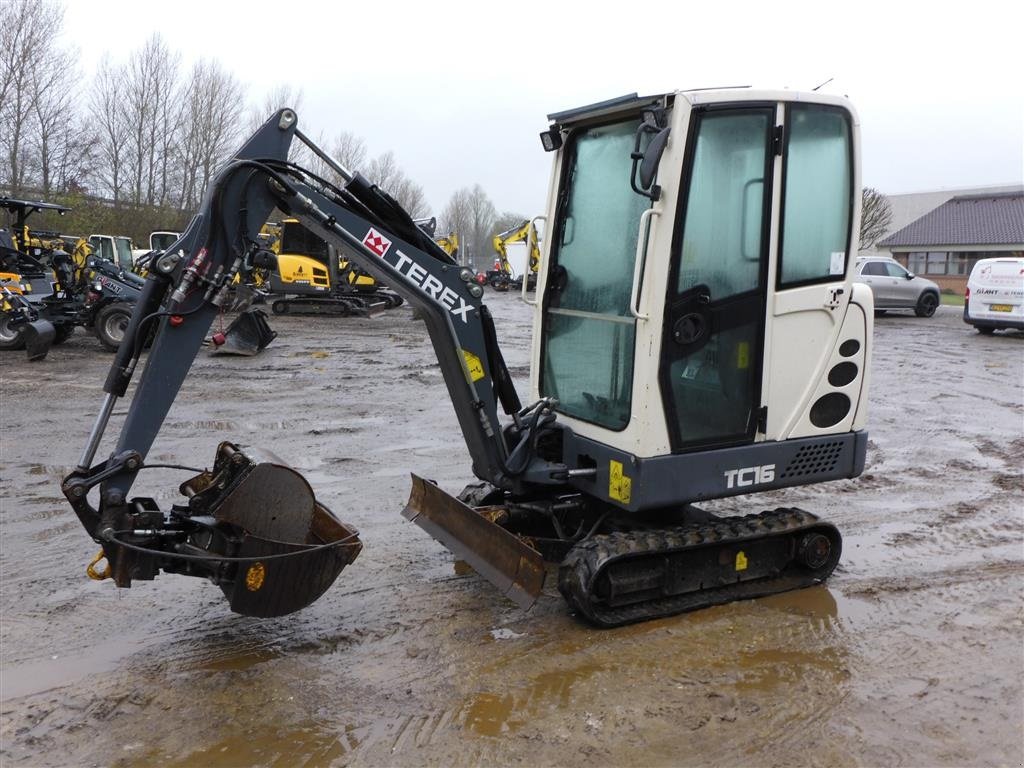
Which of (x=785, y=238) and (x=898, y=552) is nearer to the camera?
(x=785, y=238)

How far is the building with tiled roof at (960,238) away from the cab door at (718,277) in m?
43.5

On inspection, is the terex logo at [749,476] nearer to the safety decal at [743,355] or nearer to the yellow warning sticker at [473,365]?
the safety decal at [743,355]

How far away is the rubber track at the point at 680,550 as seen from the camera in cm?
420

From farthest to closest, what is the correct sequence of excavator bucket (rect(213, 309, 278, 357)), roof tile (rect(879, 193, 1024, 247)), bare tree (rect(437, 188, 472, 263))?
bare tree (rect(437, 188, 472, 263)), roof tile (rect(879, 193, 1024, 247)), excavator bucket (rect(213, 309, 278, 357))

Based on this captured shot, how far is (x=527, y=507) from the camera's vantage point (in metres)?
4.82

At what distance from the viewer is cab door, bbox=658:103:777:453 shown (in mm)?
4125

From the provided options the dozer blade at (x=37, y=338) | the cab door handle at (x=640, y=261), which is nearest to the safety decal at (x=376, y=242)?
the cab door handle at (x=640, y=261)

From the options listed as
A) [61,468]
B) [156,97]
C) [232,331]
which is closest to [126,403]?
[61,468]

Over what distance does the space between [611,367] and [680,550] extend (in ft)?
3.28

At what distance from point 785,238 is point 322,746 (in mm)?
3184

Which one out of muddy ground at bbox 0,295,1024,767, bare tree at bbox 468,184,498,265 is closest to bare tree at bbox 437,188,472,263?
bare tree at bbox 468,184,498,265

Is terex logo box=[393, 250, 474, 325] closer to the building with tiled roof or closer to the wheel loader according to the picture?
the wheel loader

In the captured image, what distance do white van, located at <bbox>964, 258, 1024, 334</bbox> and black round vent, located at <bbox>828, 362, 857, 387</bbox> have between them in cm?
1562

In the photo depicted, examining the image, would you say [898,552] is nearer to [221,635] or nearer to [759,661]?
[759,661]
